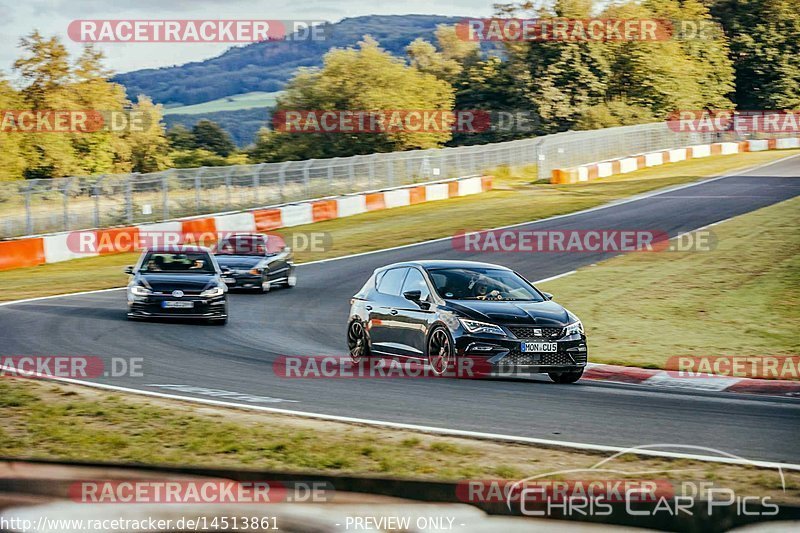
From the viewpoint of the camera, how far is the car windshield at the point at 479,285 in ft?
46.2

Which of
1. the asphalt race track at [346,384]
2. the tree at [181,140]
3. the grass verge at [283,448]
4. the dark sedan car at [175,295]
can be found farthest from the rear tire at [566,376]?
the tree at [181,140]

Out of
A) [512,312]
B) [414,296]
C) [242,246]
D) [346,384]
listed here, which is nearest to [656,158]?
[242,246]

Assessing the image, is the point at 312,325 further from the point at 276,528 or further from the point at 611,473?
the point at 276,528

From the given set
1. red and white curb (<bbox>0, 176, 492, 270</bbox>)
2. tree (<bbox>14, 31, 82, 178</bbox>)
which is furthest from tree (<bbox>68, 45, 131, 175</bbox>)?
red and white curb (<bbox>0, 176, 492, 270</bbox>)

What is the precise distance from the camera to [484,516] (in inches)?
236

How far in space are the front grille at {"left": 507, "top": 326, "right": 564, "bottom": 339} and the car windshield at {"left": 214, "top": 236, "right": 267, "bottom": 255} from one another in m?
13.4

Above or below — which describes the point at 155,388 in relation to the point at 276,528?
below

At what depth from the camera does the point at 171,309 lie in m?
19.6

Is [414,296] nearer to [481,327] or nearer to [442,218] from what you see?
[481,327]

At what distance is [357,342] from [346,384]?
2.16 metres

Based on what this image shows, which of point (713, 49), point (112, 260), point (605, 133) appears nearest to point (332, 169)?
point (112, 260)

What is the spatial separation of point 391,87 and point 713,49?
31682 mm

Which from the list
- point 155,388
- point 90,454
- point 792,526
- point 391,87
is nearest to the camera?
point 792,526

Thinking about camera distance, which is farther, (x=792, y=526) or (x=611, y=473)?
(x=611, y=473)
